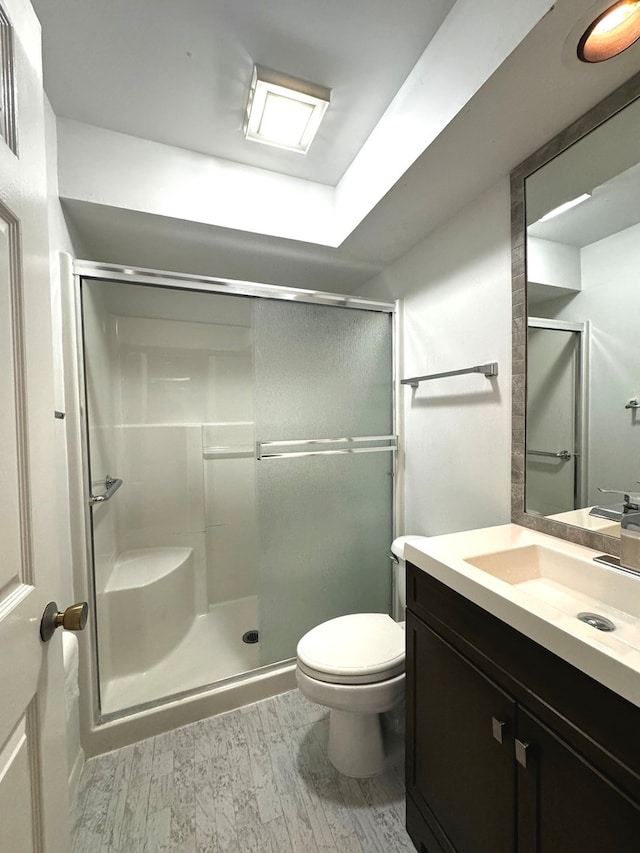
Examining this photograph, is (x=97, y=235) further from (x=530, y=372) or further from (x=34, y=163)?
(x=530, y=372)

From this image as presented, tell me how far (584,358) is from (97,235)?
2097 mm

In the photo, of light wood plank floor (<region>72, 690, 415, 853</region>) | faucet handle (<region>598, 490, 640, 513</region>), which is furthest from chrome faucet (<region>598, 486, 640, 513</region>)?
light wood plank floor (<region>72, 690, 415, 853</region>)

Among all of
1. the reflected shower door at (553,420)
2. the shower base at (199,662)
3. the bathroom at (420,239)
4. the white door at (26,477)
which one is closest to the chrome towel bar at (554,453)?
the reflected shower door at (553,420)

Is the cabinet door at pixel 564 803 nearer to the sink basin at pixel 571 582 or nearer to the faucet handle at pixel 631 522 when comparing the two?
the sink basin at pixel 571 582

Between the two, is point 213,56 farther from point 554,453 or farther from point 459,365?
point 554,453

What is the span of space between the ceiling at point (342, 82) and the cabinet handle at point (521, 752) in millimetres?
1540

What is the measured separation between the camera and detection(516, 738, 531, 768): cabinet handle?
67 centimetres

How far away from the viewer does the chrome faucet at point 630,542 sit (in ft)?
2.76

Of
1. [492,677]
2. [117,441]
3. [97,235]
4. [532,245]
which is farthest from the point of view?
[117,441]

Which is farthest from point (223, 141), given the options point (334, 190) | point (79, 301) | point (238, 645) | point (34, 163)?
point (238, 645)

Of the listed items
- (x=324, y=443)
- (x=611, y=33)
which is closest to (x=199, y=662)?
(x=324, y=443)

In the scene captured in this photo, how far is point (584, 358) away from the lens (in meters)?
1.09

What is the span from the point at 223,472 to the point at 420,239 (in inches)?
72.7

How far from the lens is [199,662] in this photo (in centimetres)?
181
